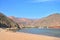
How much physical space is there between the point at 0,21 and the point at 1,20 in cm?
306

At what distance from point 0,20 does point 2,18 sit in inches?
176

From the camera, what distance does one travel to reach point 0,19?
107 meters

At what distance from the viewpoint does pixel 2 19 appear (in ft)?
364

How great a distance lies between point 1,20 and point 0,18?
5.61 feet

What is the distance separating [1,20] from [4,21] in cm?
540

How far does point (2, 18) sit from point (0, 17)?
1.95 meters

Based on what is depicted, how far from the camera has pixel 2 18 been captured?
4377 inches

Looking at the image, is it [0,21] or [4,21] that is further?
[4,21]

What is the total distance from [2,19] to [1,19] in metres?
1.90

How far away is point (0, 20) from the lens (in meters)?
107

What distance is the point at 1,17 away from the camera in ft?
364

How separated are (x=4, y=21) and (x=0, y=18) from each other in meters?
6.81

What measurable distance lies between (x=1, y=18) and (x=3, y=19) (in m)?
2.93

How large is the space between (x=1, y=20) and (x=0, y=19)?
155 centimetres
